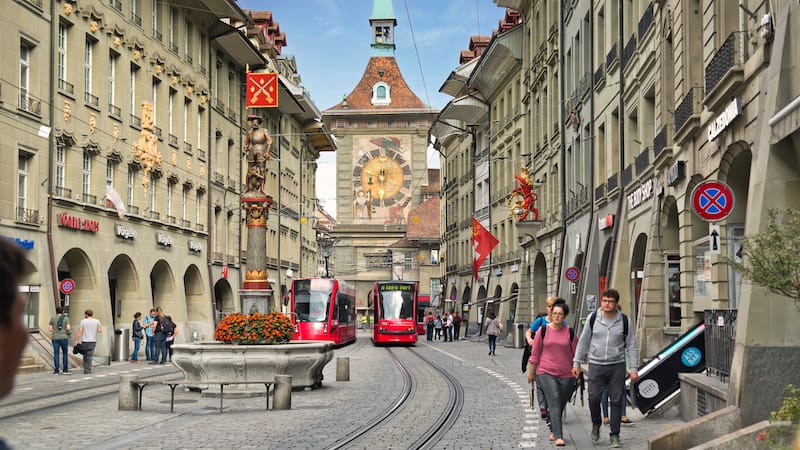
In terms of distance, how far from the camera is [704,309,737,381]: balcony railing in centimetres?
1262

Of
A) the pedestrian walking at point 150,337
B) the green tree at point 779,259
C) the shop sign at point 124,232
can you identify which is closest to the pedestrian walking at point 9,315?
the green tree at point 779,259

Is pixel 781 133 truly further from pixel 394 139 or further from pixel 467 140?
pixel 394 139

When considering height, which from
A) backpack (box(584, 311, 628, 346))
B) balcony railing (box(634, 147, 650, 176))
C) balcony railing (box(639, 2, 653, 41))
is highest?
balcony railing (box(639, 2, 653, 41))

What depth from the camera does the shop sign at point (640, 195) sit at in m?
24.6

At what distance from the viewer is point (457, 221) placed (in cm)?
7594

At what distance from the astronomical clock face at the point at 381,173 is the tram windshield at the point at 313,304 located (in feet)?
202

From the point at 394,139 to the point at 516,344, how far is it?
63188 mm

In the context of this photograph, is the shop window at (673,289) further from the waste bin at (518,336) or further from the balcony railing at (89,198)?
the waste bin at (518,336)

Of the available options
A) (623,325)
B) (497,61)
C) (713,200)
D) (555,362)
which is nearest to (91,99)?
(713,200)

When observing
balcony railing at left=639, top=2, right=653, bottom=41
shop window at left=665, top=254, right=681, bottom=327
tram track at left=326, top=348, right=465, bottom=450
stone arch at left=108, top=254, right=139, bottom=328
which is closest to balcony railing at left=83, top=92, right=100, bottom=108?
stone arch at left=108, top=254, right=139, bottom=328

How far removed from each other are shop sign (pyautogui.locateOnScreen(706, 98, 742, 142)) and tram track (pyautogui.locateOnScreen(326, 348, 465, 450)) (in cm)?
565

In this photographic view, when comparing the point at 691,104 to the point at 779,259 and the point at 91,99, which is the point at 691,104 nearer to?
the point at 779,259

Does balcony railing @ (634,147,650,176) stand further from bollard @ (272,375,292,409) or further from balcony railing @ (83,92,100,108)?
balcony railing @ (83,92,100,108)


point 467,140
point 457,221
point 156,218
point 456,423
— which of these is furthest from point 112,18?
point 457,221
